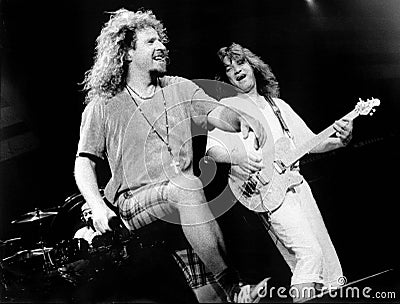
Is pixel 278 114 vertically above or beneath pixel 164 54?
beneath

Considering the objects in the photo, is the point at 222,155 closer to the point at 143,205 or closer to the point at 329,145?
the point at 143,205

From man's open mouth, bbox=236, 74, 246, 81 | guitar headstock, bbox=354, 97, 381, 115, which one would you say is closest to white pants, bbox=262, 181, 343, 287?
guitar headstock, bbox=354, 97, 381, 115

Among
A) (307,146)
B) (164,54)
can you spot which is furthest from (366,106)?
(164,54)

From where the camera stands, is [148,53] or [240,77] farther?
[240,77]

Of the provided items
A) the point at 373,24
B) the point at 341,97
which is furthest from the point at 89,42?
the point at 373,24

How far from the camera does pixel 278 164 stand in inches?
118

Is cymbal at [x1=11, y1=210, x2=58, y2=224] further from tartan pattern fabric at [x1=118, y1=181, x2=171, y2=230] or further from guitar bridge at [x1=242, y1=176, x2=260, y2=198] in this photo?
guitar bridge at [x1=242, y1=176, x2=260, y2=198]

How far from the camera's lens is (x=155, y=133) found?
115 inches

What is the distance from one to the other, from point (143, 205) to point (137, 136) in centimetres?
32

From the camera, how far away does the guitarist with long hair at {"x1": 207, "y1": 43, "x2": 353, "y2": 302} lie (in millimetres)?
2965

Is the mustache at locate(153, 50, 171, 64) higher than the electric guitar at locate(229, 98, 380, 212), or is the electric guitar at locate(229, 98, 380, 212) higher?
the mustache at locate(153, 50, 171, 64)

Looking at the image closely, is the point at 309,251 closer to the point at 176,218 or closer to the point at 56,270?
the point at 176,218

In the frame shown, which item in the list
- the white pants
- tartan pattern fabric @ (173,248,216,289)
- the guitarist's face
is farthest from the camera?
the guitarist's face

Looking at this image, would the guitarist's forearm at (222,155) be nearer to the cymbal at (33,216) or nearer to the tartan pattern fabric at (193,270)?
the tartan pattern fabric at (193,270)
